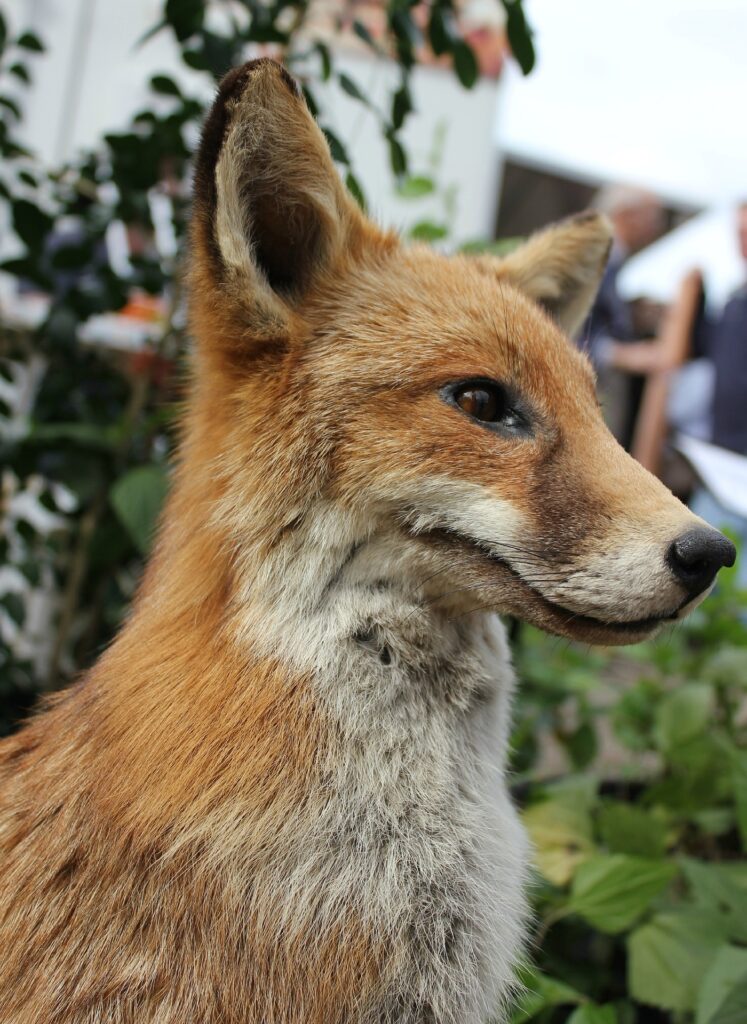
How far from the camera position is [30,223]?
2.74 m

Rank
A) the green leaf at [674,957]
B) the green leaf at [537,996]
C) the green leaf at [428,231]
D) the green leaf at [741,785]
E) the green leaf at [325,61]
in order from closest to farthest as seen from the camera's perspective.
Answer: the green leaf at [537,996]
the green leaf at [674,957]
the green leaf at [741,785]
the green leaf at [325,61]
the green leaf at [428,231]

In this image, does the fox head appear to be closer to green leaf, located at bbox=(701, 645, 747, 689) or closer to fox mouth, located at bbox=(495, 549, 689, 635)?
fox mouth, located at bbox=(495, 549, 689, 635)

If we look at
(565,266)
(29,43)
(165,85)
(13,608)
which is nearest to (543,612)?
(565,266)

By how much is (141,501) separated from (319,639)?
1258 millimetres

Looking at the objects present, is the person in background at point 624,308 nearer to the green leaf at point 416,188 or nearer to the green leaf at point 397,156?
the green leaf at point 416,188

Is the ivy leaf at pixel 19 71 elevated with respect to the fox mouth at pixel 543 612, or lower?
elevated

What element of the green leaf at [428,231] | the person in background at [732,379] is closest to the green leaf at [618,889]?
the green leaf at [428,231]

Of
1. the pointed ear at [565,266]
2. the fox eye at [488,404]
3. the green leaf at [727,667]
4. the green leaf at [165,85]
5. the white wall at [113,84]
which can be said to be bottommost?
the green leaf at [727,667]

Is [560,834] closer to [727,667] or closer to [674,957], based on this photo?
[674,957]

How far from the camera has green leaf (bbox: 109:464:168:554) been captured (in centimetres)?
246

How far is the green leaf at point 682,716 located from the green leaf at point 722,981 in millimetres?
884

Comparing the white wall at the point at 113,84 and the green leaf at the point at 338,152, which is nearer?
the green leaf at the point at 338,152

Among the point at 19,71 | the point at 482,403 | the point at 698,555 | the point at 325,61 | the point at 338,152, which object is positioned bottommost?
the point at 698,555

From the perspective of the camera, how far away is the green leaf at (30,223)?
271 cm
